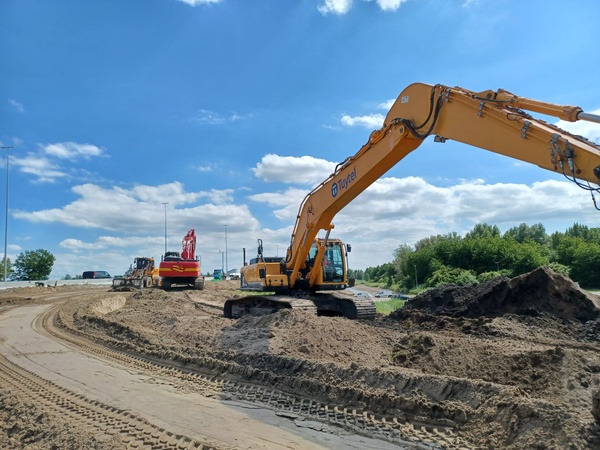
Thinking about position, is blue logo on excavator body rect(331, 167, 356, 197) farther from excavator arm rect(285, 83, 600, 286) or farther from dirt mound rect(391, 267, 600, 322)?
dirt mound rect(391, 267, 600, 322)

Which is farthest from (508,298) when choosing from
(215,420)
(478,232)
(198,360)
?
(478,232)

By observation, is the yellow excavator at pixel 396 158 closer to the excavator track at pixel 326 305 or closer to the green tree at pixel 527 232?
the excavator track at pixel 326 305

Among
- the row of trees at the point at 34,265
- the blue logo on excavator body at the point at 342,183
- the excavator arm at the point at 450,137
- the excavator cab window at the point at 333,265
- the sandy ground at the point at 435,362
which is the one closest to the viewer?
the sandy ground at the point at 435,362

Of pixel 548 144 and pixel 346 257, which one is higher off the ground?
pixel 548 144

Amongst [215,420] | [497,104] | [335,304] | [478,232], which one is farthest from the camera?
[478,232]

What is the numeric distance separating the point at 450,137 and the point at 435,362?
152 inches

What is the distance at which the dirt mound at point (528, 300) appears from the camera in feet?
44.0

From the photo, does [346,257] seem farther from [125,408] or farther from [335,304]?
[125,408]

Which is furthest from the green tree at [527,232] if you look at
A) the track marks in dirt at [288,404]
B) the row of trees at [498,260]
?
the track marks in dirt at [288,404]

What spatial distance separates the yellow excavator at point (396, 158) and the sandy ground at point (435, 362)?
5.77 feet

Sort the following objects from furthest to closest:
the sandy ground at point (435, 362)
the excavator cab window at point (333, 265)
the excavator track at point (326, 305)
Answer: the excavator cab window at point (333, 265), the excavator track at point (326, 305), the sandy ground at point (435, 362)

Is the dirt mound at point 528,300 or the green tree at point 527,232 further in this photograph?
the green tree at point 527,232

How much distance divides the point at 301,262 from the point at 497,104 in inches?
308

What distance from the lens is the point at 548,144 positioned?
6.11 meters
